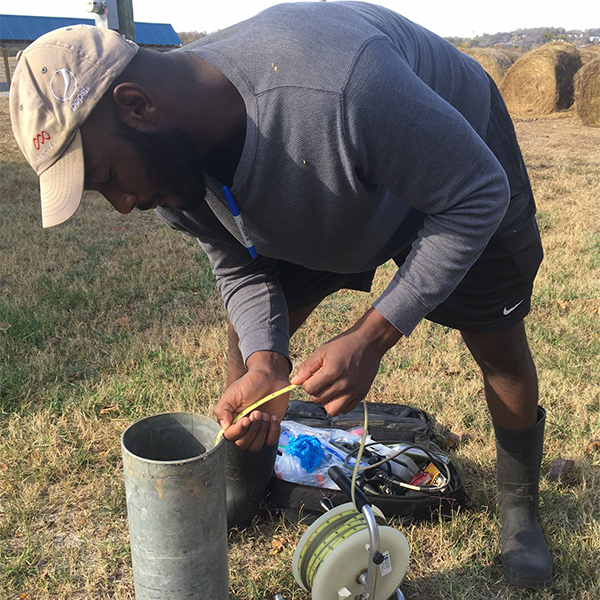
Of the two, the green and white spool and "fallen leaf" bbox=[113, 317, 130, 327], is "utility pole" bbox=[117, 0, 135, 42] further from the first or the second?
the green and white spool

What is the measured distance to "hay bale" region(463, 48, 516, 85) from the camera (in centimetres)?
1903

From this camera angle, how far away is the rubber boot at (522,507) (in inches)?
96.5

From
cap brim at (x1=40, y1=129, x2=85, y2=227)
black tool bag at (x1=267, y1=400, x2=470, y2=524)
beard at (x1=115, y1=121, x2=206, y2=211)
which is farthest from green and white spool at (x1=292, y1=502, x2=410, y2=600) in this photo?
cap brim at (x1=40, y1=129, x2=85, y2=227)

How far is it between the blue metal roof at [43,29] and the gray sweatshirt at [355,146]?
2539 centimetres

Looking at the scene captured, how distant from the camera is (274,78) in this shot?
1644 mm

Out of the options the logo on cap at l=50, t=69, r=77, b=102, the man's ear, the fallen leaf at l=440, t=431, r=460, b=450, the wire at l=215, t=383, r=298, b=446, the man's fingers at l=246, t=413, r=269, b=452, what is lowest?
the fallen leaf at l=440, t=431, r=460, b=450

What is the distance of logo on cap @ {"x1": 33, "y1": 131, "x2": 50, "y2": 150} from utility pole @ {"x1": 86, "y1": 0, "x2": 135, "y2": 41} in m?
4.75

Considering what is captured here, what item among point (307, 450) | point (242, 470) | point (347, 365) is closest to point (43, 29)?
point (307, 450)

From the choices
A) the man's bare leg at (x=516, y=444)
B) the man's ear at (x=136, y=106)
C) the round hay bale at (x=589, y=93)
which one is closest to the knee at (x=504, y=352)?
the man's bare leg at (x=516, y=444)

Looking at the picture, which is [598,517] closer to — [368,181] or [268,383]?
[268,383]

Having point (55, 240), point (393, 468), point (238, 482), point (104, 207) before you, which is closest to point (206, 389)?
point (238, 482)

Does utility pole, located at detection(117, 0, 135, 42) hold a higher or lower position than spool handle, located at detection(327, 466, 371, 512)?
higher

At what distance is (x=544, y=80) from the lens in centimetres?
1720

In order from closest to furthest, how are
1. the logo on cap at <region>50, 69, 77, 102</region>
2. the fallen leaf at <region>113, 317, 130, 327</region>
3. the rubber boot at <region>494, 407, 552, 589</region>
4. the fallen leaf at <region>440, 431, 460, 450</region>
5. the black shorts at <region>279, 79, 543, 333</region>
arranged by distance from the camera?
the logo on cap at <region>50, 69, 77, 102</region>
the black shorts at <region>279, 79, 543, 333</region>
the rubber boot at <region>494, 407, 552, 589</region>
the fallen leaf at <region>440, 431, 460, 450</region>
the fallen leaf at <region>113, 317, 130, 327</region>
